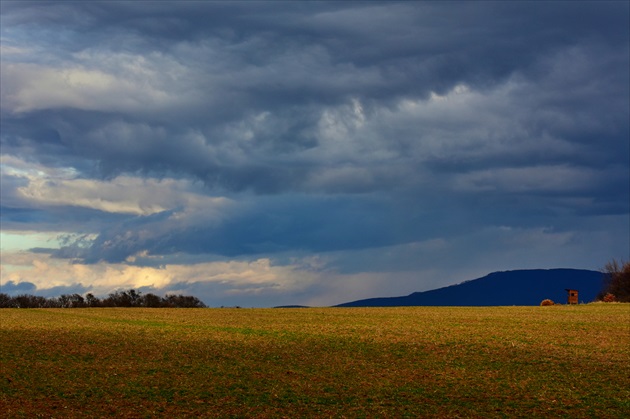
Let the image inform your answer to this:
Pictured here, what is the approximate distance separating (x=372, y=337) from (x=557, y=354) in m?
10.3

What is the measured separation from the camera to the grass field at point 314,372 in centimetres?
2153

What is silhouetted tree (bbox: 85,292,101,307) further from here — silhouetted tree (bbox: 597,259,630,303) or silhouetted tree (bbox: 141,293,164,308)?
silhouetted tree (bbox: 597,259,630,303)

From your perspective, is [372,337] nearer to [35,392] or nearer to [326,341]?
[326,341]

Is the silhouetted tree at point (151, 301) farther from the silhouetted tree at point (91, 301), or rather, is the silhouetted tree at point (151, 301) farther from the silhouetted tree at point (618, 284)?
the silhouetted tree at point (618, 284)

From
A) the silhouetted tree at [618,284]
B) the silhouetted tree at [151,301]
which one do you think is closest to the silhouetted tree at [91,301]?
the silhouetted tree at [151,301]

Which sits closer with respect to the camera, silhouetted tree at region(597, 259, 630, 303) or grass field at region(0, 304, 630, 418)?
grass field at region(0, 304, 630, 418)

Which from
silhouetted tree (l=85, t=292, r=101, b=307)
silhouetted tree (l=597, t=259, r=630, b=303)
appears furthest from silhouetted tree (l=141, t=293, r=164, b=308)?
silhouetted tree (l=597, t=259, r=630, b=303)

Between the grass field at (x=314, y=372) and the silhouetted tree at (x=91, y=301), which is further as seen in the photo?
the silhouetted tree at (x=91, y=301)

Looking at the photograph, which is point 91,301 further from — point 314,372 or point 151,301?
point 314,372

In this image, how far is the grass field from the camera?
2153 cm

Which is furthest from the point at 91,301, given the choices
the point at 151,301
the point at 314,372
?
the point at 314,372

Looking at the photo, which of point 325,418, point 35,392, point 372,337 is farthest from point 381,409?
point 372,337

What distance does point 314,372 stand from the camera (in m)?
27.9

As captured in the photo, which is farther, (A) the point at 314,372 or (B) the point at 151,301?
→ (B) the point at 151,301
